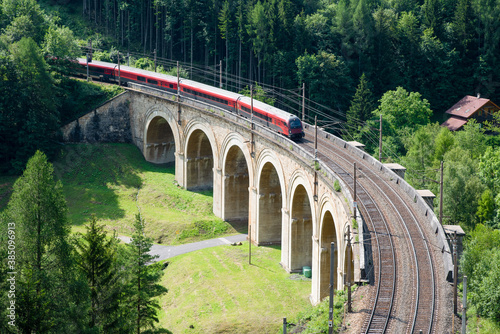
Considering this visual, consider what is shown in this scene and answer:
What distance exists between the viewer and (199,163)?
84.9m

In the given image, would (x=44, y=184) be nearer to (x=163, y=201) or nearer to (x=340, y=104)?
(x=163, y=201)

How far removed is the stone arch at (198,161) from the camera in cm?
8300

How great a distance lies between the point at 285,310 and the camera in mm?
55938

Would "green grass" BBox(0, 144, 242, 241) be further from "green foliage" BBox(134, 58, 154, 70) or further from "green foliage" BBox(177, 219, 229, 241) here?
"green foliage" BBox(134, 58, 154, 70)

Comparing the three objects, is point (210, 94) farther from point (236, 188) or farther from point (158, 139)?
point (158, 139)

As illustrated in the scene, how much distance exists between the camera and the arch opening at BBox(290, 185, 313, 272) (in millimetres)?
62250

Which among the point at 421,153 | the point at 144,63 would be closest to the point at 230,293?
the point at 421,153

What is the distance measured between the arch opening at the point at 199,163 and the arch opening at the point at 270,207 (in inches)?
665

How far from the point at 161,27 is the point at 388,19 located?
128 feet

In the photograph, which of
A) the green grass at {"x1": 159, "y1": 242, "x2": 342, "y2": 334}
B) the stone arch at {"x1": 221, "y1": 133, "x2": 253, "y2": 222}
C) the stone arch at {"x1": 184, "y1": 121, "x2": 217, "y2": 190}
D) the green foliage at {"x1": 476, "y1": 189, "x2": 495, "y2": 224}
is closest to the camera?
the green grass at {"x1": 159, "y1": 242, "x2": 342, "y2": 334}

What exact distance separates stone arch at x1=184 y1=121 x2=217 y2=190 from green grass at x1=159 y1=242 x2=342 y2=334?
1698 cm

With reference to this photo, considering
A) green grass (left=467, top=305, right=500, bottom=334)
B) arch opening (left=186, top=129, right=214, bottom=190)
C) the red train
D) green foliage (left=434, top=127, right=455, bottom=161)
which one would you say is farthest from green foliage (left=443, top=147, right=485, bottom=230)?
arch opening (left=186, top=129, right=214, bottom=190)

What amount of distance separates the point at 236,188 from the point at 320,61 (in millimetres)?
30950

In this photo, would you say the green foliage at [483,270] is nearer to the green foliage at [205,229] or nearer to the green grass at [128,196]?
the green foliage at [205,229]
